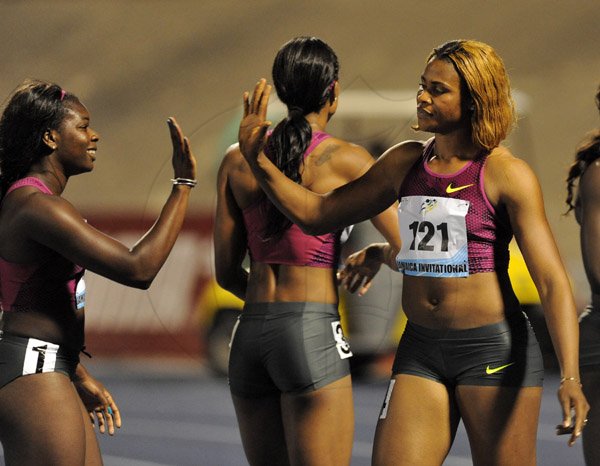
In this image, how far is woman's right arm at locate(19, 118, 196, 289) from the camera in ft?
13.0

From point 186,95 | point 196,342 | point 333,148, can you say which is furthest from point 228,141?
point 333,148

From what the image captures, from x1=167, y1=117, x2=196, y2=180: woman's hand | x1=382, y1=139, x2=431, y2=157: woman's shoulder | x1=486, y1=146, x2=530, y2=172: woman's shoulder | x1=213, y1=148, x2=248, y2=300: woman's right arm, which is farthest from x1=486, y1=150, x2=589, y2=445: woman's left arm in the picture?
x1=213, y1=148, x2=248, y2=300: woman's right arm

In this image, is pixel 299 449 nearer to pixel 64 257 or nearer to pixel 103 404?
pixel 103 404

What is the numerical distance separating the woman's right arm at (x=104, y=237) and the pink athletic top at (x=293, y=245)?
0.56 metres

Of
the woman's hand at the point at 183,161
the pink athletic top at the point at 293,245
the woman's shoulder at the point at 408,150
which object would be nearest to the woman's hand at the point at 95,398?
the pink athletic top at the point at 293,245

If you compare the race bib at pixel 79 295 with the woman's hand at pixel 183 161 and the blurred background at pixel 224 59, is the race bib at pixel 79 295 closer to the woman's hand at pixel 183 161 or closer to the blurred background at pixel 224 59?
the woman's hand at pixel 183 161

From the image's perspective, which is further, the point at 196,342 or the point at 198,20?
the point at 198,20

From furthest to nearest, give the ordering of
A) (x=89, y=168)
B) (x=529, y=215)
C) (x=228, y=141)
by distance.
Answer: (x=228, y=141) → (x=89, y=168) → (x=529, y=215)

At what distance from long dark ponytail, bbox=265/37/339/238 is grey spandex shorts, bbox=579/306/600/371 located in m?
1.25

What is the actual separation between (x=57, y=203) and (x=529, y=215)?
151cm

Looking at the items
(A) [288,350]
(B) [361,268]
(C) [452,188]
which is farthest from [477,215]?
(B) [361,268]

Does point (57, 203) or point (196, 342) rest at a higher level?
point (57, 203)

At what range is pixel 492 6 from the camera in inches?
639

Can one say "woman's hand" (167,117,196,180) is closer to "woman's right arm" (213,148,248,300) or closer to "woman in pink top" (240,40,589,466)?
"woman in pink top" (240,40,589,466)
